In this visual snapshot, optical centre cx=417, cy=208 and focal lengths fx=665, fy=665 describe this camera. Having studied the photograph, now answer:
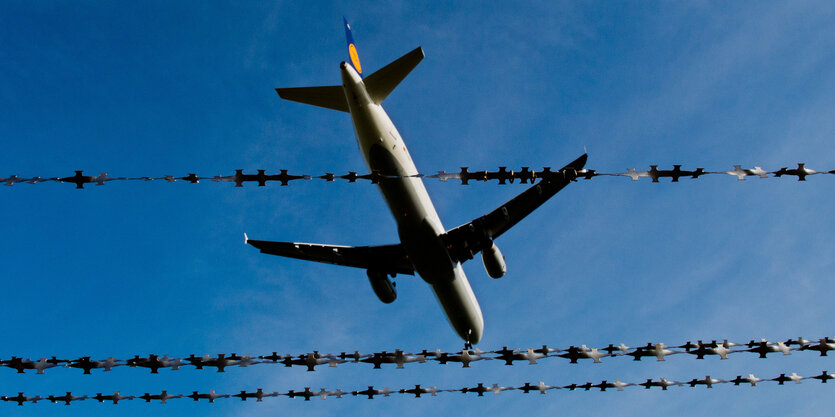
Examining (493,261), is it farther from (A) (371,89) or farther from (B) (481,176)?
(B) (481,176)

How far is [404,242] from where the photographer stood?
25.0 metres

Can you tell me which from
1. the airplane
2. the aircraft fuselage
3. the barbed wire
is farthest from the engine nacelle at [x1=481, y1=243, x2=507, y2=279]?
the barbed wire

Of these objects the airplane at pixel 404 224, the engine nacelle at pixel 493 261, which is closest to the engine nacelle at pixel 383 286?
the airplane at pixel 404 224

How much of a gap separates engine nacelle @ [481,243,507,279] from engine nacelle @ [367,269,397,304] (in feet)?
14.1

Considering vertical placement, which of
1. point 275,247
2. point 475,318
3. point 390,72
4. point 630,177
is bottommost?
point 630,177

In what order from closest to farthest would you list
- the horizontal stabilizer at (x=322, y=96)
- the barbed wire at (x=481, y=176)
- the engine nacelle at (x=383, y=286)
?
the barbed wire at (x=481, y=176) < the horizontal stabilizer at (x=322, y=96) < the engine nacelle at (x=383, y=286)

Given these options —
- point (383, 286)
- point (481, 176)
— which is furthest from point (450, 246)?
point (481, 176)

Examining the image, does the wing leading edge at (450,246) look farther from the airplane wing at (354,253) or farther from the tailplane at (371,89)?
the tailplane at (371,89)

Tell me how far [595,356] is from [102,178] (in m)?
8.24

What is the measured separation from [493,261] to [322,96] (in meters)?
9.20

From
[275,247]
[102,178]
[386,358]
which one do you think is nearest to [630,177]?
[386,358]

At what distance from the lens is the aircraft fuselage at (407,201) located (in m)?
23.7

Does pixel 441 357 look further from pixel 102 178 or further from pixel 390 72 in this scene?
pixel 390 72

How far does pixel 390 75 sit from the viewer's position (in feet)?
79.1
